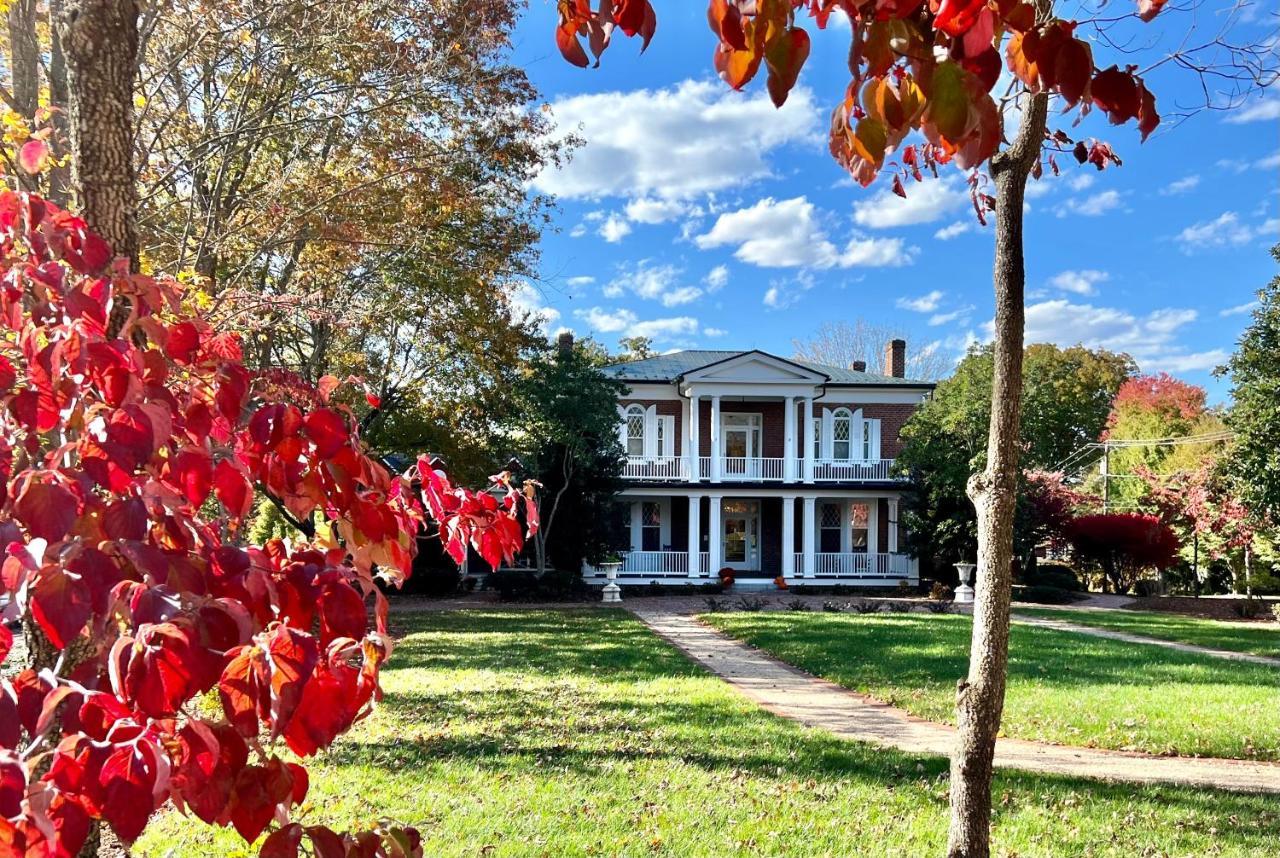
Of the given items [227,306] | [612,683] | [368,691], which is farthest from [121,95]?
[612,683]

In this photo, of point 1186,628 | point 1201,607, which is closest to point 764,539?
point 1201,607

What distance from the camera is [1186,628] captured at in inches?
640

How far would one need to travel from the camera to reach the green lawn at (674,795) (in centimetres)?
468

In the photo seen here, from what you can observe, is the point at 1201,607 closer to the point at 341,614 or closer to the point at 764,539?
the point at 764,539

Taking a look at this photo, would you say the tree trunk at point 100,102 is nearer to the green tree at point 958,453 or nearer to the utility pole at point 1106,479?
the green tree at point 958,453

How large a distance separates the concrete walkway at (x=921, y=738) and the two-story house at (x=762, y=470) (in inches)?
572

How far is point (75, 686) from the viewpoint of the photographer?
3.72 ft

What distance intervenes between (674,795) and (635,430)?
21.6 metres

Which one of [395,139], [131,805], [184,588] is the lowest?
[131,805]

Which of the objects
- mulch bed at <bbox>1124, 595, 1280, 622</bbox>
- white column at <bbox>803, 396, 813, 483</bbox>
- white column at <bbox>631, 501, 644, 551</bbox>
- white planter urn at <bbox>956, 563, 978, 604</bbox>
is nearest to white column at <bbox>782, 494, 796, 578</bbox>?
white column at <bbox>803, 396, 813, 483</bbox>

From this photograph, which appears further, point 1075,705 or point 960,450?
point 960,450

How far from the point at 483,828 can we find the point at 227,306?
5.38 meters

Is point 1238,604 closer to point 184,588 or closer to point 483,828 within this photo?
point 483,828

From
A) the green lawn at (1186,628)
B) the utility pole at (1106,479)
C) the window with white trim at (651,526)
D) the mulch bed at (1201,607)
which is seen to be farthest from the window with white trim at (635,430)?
the utility pole at (1106,479)
